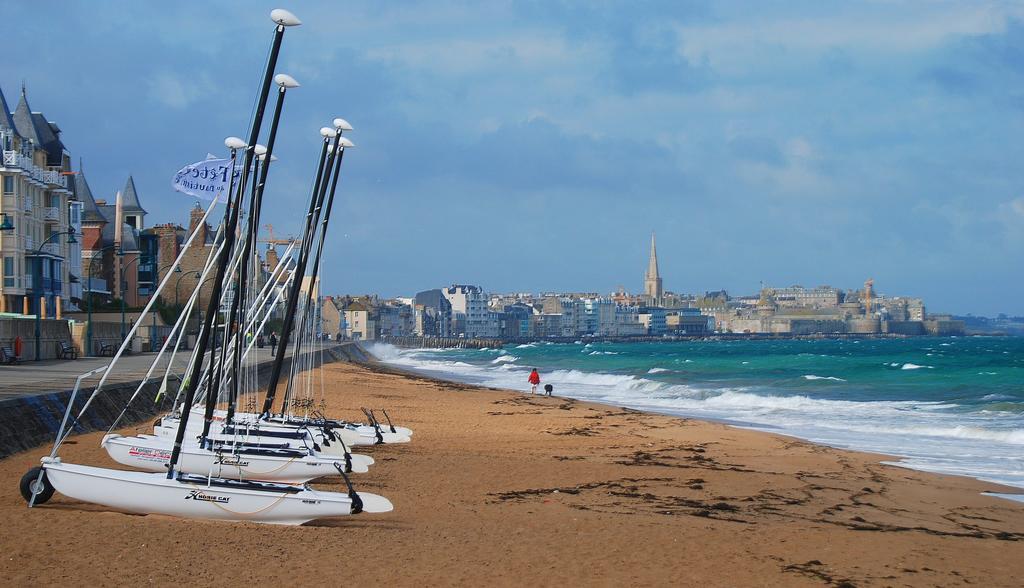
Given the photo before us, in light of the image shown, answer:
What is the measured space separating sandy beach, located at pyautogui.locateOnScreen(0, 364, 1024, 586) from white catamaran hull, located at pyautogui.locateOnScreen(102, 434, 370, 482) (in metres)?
0.36

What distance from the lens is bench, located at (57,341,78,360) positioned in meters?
38.8

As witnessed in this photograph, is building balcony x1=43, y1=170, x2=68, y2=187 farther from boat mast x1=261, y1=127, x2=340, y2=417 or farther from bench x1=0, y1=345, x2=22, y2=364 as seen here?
boat mast x1=261, y1=127, x2=340, y2=417

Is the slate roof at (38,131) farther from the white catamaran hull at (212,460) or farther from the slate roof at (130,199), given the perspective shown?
the white catamaran hull at (212,460)

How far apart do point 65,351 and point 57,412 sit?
2157cm

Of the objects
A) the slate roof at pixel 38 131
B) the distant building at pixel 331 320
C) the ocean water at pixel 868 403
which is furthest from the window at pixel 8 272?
the distant building at pixel 331 320

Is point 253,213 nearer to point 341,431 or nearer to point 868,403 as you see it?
point 341,431

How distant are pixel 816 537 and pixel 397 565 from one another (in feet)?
16.1

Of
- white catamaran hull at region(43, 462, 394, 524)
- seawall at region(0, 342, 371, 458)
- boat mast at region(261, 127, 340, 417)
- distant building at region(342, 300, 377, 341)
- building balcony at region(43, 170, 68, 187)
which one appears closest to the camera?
white catamaran hull at region(43, 462, 394, 524)

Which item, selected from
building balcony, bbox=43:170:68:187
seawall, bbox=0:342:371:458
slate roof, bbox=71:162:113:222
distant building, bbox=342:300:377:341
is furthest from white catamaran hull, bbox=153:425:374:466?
distant building, bbox=342:300:377:341

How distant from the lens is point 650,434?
2522 centimetres

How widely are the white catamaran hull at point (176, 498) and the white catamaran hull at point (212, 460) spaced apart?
8.90ft

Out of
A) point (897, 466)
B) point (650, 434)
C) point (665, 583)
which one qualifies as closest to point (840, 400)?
point (650, 434)

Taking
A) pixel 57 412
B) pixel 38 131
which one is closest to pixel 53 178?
pixel 38 131

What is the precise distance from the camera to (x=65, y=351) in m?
38.9
